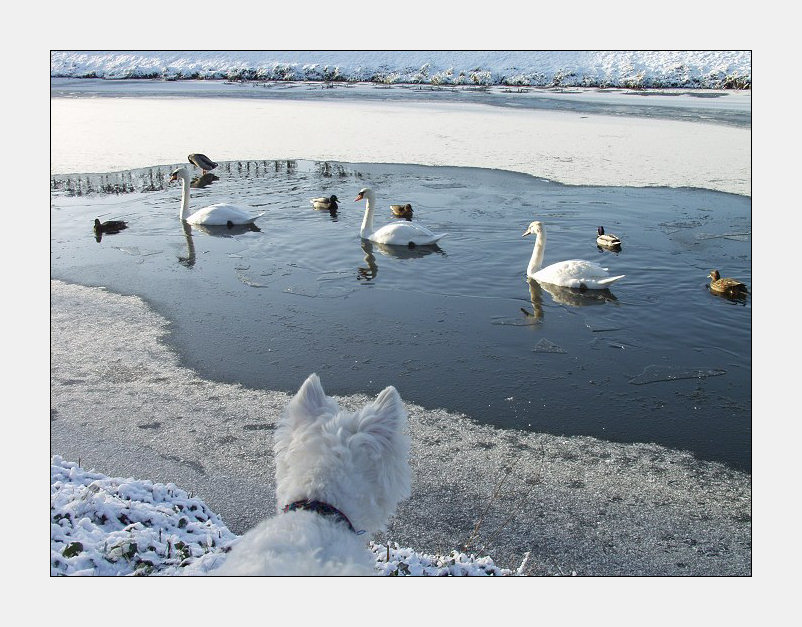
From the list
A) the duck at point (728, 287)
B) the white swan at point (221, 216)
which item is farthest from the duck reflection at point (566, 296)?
the white swan at point (221, 216)

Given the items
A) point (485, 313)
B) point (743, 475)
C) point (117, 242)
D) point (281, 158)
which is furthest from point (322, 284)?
point (281, 158)

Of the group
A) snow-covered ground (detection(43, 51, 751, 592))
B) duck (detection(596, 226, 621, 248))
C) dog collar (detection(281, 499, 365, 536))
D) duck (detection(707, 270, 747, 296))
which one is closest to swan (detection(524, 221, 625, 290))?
duck (detection(707, 270, 747, 296))

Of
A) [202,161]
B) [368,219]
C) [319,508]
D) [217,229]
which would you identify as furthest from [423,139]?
[319,508]

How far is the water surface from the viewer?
714 cm

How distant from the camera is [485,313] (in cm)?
959

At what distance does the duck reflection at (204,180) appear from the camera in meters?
18.9

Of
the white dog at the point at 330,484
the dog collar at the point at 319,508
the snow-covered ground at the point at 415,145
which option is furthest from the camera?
the snow-covered ground at the point at 415,145

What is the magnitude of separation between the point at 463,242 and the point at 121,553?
9777mm

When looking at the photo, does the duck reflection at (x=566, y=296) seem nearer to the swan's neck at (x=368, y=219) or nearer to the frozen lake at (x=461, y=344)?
the frozen lake at (x=461, y=344)

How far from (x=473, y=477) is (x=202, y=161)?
16.5 m

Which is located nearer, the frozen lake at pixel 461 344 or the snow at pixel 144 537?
the snow at pixel 144 537

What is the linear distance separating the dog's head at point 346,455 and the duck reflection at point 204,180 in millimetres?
16829

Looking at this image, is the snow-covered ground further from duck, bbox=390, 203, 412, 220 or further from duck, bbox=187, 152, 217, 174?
duck, bbox=390, 203, 412, 220

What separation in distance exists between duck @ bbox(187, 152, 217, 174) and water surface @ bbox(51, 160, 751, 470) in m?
2.41
